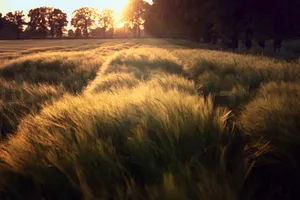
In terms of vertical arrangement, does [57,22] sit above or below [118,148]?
above

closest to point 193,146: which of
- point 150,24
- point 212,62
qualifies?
point 212,62

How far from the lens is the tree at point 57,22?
3666 inches

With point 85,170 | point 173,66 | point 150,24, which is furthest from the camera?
point 150,24

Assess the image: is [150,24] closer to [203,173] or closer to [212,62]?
[212,62]

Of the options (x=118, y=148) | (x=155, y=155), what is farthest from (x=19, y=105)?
(x=155, y=155)

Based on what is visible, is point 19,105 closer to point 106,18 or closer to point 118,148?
point 118,148

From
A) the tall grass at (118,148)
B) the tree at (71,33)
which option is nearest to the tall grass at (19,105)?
the tall grass at (118,148)

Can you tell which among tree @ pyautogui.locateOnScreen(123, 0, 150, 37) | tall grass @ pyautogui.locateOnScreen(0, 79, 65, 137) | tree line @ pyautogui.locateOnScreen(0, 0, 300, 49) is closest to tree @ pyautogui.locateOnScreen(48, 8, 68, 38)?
tree @ pyautogui.locateOnScreen(123, 0, 150, 37)

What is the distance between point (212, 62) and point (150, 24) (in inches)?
Answer: 2591

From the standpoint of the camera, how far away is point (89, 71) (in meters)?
10.0

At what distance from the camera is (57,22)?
94188mm

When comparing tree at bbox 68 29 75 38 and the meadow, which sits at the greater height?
tree at bbox 68 29 75 38

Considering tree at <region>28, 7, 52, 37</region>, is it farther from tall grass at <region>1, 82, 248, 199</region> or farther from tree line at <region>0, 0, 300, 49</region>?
tall grass at <region>1, 82, 248, 199</region>

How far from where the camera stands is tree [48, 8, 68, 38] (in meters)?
93.1
